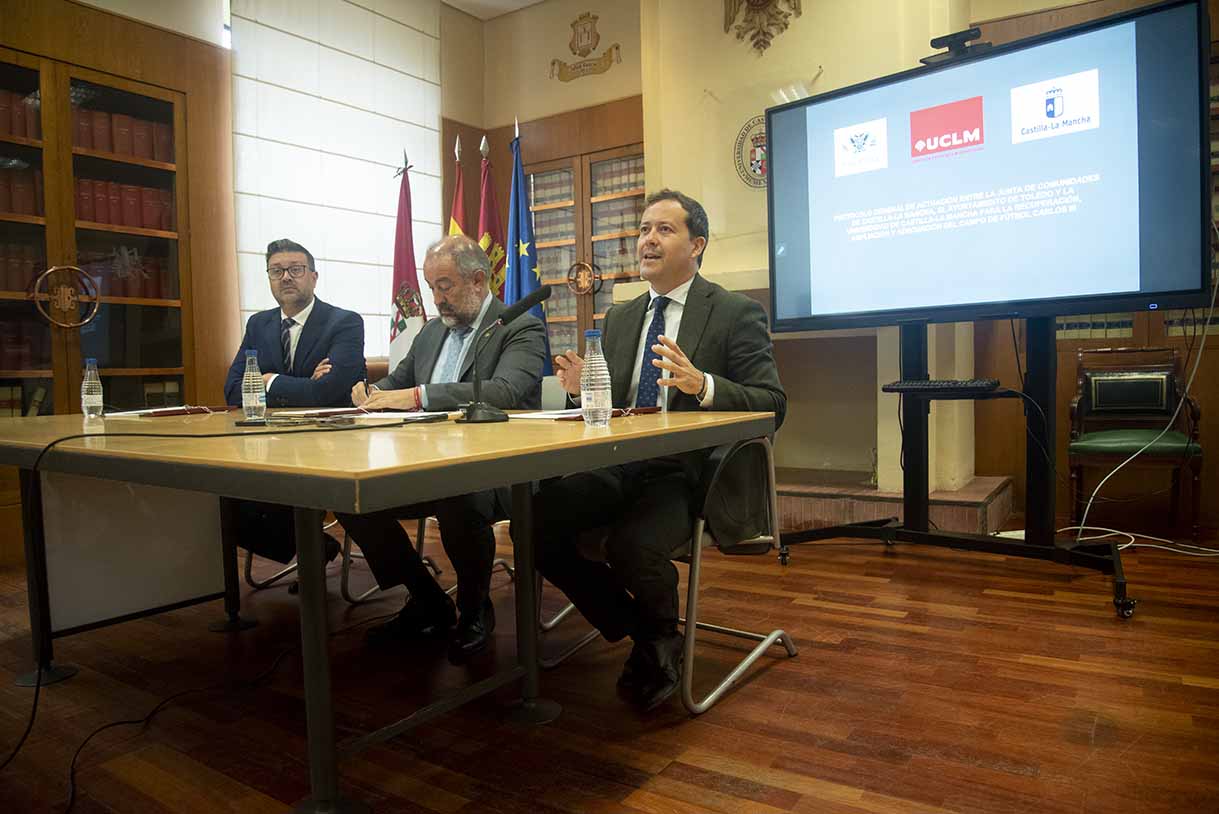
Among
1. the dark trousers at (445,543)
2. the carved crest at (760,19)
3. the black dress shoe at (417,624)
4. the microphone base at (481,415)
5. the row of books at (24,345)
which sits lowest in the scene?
the black dress shoe at (417,624)

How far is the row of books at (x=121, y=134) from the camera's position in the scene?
355 cm

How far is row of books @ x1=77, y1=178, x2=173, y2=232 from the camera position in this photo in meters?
3.56

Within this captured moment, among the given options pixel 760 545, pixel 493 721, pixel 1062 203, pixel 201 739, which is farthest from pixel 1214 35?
pixel 201 739

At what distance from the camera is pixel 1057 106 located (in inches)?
106

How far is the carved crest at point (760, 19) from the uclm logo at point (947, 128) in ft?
3.86

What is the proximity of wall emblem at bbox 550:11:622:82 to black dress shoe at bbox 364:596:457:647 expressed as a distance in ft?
13.6

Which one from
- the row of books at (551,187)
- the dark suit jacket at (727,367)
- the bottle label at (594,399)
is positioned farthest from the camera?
the row of books at (551,187)

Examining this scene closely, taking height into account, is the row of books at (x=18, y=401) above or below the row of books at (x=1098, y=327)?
below

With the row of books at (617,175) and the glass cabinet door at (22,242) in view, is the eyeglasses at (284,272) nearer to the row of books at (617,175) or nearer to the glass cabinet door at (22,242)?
the glass cabinet door at (22,242)

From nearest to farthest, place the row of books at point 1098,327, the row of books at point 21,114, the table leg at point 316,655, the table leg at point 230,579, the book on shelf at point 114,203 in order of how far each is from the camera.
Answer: the table leg at point 316,655 < the table leg at point 230,579 < the row of books at point 21,114 < the book on shelf at point 114,203 < the row of books at point 1098,327

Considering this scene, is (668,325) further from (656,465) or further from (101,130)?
(101,130)

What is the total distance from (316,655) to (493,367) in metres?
1.35

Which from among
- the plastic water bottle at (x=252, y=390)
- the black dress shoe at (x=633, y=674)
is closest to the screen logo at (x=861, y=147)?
the black dress shoe at (x=633, y=674)

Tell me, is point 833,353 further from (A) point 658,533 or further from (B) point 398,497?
(B) point 398,497
